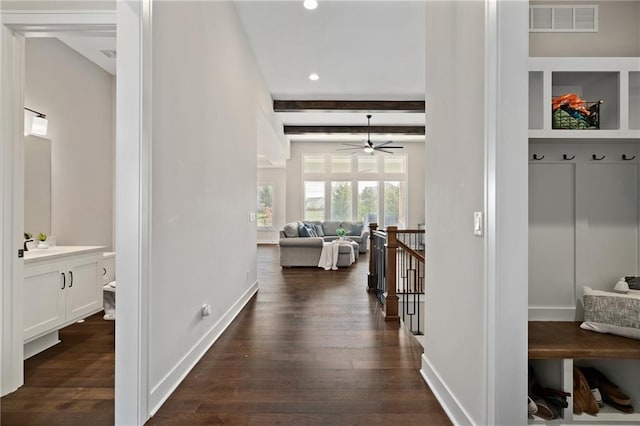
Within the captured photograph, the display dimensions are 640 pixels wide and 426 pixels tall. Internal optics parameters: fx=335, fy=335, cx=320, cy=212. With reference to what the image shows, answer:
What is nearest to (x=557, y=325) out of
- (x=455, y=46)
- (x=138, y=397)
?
(x=455, y=46)

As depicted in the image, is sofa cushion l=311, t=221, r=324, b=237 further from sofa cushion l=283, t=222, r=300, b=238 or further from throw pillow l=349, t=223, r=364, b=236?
sofa cushion l=283, t=222, r=300, b=238

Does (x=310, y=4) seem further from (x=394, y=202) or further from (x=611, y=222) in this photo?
(x=394, y=202)

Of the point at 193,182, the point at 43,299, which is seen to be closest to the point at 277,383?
the point at 193,182

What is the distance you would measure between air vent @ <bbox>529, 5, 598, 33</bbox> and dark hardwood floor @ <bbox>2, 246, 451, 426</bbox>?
7.25ft

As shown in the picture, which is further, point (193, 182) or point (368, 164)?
point (368, 164)

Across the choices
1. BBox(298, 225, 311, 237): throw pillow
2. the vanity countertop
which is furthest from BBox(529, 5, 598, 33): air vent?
BBox(298, 225, 311, 237): throw pillow

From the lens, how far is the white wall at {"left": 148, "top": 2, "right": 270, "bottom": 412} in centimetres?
206

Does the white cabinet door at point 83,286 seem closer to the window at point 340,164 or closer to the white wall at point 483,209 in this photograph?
the white wall at point 483,209

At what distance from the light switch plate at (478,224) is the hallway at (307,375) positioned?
1113mm

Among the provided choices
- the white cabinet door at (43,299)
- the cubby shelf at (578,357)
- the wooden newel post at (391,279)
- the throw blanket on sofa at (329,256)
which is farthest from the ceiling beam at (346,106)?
the cubby shelf at (578,357)

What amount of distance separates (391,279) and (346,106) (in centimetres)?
432

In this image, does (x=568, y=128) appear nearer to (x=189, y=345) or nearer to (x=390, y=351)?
(x=390, y=351)

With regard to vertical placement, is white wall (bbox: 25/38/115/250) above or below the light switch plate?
above

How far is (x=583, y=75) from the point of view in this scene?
1719mm
